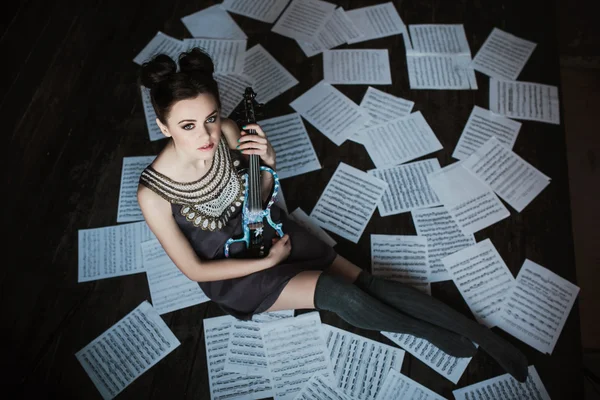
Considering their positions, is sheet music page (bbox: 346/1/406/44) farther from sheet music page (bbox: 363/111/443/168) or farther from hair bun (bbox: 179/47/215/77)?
hair bun (bbox: 179/47/215/77)

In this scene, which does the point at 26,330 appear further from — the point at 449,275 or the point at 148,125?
the point at 449,275

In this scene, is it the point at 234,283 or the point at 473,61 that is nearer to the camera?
the point at 234,283

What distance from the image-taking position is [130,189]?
2133 mm

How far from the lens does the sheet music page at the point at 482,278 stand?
5.99 ft

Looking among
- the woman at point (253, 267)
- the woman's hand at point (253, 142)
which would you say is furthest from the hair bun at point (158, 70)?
the woman's hand at point (253, 142)

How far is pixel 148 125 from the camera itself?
230cm

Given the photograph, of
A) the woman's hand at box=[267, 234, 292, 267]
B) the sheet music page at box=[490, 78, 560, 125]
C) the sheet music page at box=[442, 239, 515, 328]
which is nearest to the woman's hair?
the woman's hand at box=[267, 234, 292, 267]

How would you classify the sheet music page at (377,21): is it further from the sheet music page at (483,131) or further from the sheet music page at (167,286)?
the sheet music page at (167,286)

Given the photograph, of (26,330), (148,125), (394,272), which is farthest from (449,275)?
(26,330)

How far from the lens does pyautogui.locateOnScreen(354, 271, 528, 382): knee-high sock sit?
159 centimetres

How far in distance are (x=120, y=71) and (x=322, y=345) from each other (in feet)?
5.96

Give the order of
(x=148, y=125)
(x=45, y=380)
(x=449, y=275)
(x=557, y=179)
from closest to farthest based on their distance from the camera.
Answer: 1. (x=45, y=380)
2. (x=449, y=275)
3. (x=557, y=179)
4. (x=148, y=125)

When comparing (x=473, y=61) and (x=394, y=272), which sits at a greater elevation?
(x=473, y=61)

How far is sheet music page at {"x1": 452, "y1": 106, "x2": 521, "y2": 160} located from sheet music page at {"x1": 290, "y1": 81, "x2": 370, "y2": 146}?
1.61 feet
